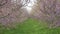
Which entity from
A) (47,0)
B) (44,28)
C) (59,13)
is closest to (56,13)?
(59,13)

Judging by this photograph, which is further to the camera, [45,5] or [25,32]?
[25,32]

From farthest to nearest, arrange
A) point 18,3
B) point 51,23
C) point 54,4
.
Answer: point 51,23
point 54,4
point 18,3

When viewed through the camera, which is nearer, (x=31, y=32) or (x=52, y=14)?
(x=52, y=14)

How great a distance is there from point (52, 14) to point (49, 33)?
1055 millimetres

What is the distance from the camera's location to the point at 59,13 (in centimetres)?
955

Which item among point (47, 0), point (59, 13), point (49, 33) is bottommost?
point (49, 33)

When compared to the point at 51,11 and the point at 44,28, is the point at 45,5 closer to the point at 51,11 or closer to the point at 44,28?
the point at 51,11

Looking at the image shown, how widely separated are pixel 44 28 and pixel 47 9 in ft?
5.21

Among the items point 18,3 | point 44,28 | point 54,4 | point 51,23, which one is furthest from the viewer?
point 44,28

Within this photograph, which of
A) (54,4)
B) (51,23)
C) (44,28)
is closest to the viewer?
(54,4)

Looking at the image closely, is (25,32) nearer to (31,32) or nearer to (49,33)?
(31,32)

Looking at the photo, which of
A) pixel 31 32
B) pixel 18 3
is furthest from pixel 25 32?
pixel 18 3

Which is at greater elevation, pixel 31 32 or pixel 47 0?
pixel 47 0

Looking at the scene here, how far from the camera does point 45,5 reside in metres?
9.59
